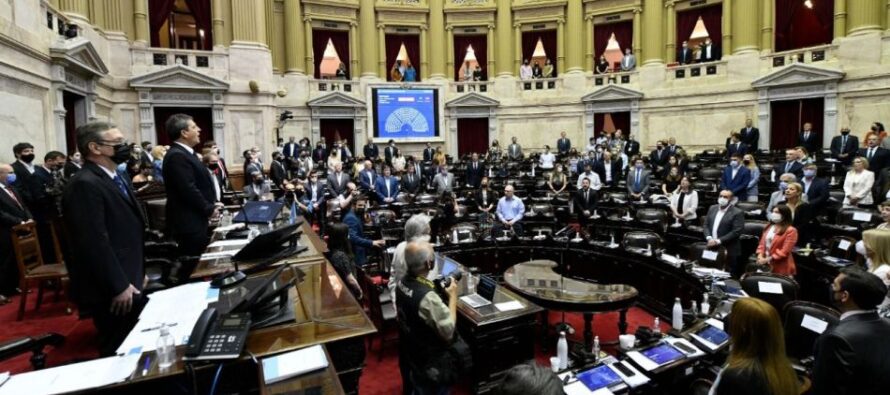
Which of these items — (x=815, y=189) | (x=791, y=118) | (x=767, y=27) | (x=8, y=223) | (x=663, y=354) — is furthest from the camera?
(x=767, y=27)

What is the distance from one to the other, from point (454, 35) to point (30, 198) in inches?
666

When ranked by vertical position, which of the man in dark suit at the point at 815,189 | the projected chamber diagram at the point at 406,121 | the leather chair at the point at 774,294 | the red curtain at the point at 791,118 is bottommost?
the leather chair at the point at 774,294

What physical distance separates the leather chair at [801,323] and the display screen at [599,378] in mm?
1455

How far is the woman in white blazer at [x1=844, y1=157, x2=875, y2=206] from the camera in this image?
7.73 metres

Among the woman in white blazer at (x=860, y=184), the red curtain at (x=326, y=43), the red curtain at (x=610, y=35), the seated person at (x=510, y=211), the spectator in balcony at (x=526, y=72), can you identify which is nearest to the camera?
the woman in white blazer at (x=860, y=184)

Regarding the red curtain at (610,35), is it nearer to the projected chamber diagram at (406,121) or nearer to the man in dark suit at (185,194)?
the projected chamber diagram at (406,121)

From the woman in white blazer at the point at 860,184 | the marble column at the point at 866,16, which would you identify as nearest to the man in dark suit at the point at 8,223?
the woman in white blazer at the point at 860,184

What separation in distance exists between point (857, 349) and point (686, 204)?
657 centimetres

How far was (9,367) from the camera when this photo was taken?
4207mm

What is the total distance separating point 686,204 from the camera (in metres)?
8.52

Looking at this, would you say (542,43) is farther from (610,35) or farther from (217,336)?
(217,336)

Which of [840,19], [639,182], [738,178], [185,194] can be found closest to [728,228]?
[738,178]

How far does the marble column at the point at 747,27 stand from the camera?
52.6 feet

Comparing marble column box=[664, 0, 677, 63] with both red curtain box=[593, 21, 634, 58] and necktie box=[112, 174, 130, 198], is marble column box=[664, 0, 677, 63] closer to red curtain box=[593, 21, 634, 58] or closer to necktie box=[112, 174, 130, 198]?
red curtain box=[593, 21, 634, 58]
